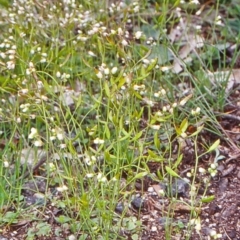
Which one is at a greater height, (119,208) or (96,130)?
(96,130)

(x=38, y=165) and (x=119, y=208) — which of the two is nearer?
(x=119, y=208)

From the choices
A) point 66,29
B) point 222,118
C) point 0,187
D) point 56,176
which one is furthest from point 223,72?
point 0,187

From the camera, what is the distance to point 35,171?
2.76 metres

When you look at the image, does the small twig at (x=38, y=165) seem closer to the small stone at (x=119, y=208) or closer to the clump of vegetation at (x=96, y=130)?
the clump of vegetation at (x=96, y=130)

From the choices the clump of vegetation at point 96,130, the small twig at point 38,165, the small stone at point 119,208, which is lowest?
the small twig at point 38,165

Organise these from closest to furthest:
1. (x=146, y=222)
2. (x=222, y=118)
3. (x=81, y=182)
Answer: (x=81, y=182), (x=146, y=222), (x=222, y=118)

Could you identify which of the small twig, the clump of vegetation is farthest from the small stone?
the small twig

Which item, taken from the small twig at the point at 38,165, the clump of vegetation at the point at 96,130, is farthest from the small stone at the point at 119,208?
the small twig at the point at 38,165

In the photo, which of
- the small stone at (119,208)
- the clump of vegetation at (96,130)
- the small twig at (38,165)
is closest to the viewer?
the clump of vegetation at (96,130)

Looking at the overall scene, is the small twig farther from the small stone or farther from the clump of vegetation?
the small stone

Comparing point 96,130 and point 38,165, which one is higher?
point 96,130

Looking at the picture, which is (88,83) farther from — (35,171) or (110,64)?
(35,171)

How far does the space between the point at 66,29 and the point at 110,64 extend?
A: 28cm

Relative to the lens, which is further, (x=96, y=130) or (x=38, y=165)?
(x=38, y=165)
